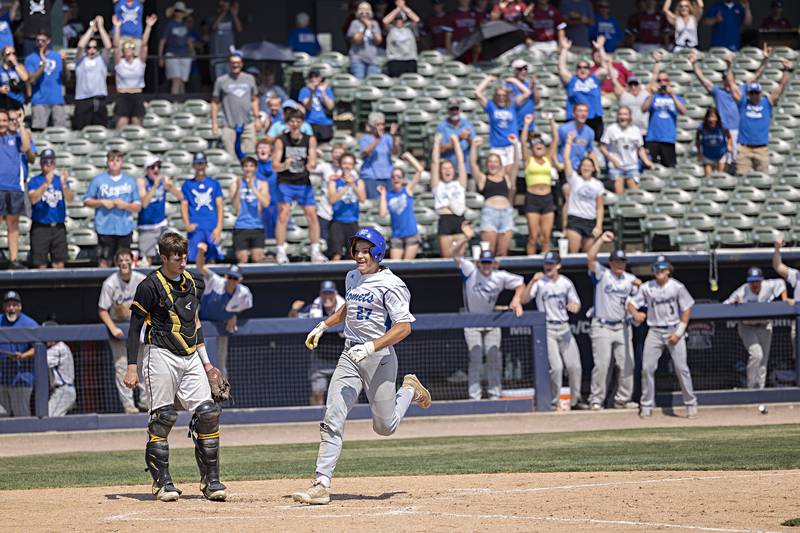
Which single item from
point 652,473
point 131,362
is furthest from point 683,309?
point 131,362

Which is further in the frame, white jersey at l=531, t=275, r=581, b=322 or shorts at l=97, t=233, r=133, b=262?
shorts at l=97, t=233, r=133, b=262

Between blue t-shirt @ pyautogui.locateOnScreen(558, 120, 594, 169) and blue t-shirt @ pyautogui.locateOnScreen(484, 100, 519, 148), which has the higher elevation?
blue t-shirt @ pyautogui.locateOnScreen(484, 100, 519, 148)

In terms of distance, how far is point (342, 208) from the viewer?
17.3 m

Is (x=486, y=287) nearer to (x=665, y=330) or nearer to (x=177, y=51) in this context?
(x=665, y=330)

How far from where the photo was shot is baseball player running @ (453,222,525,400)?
1598 centimetres

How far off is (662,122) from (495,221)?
4.20 meters

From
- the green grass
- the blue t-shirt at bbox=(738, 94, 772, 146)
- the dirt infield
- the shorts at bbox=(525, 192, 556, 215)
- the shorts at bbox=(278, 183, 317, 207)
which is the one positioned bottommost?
the green grass

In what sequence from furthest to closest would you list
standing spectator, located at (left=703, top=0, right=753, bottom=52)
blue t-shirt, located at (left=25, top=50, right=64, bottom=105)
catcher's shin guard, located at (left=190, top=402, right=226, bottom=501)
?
standing spectator, located at (left=703, top=0, right=753, bottom=52)
blue t-shirt, located at (left=25, top=50, right=64, bottom=105)
catcher's shin guard, located at (left=190, top=402, right=226, bottom=501)

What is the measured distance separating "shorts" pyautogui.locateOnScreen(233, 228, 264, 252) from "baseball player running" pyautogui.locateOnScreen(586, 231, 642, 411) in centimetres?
454

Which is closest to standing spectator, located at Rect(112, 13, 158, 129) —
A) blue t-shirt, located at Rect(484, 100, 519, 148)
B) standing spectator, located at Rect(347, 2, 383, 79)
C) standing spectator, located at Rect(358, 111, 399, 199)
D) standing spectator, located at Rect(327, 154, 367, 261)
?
standing spectator, located at Rect(347, 2, 383, 79)

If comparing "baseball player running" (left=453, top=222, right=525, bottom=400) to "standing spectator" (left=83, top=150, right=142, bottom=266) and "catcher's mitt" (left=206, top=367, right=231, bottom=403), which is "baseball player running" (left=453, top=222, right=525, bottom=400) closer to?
"standing spectator" (left=83, top=150, right=142, bottom=266)

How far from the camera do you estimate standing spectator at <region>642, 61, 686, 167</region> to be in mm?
19953

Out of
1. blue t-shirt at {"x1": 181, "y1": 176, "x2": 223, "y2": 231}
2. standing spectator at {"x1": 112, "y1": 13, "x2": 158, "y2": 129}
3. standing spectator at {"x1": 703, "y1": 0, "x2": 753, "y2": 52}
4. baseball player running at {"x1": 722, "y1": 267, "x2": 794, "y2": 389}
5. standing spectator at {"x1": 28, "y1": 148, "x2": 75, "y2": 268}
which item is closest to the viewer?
baseball player running at {"x1": 722, "y1": 267, "x2": 794, "y2": 389}

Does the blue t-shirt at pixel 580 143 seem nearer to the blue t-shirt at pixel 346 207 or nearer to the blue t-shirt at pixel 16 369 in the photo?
the blue t-shirt at pixel 346 207
